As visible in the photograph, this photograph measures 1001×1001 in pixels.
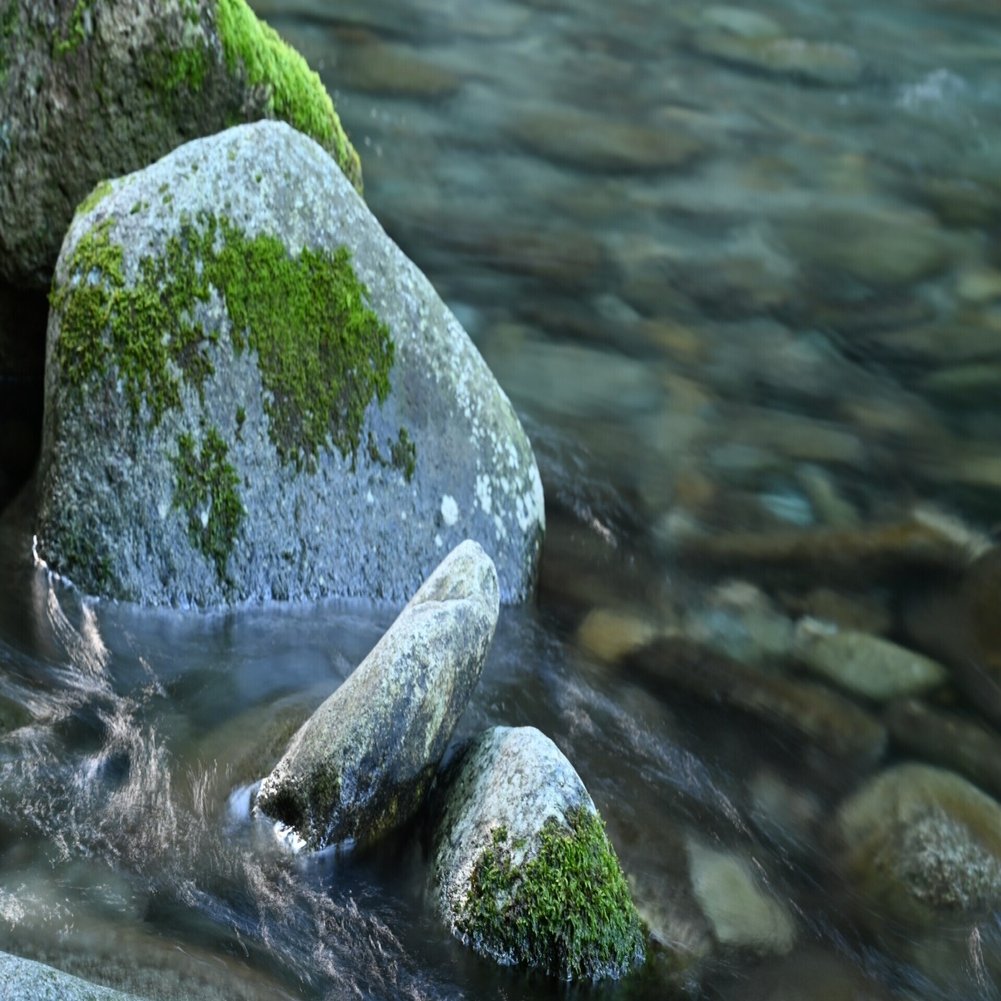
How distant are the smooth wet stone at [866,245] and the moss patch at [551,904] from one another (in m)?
5.86

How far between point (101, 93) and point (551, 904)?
349 cm

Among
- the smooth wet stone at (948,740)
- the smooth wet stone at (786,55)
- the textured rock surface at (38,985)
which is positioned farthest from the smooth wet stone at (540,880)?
the smooth wet stone at (786,55)

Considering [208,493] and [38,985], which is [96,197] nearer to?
[208,493]

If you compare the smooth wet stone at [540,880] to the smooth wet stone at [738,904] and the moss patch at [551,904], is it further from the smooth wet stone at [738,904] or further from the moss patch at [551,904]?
the smooth wet stone at [738,904]

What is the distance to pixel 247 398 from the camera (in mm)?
4559

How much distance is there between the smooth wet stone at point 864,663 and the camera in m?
4.95

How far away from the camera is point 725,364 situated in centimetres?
742

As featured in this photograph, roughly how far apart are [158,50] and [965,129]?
8247mm

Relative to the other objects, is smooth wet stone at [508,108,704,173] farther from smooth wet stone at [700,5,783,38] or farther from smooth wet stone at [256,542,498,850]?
smooth wet stone at [256,542,498,850]

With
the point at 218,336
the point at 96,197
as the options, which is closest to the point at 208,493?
the point at 218,336

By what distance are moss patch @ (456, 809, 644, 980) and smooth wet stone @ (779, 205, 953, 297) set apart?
5.86 m

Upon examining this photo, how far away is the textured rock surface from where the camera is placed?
241 cm

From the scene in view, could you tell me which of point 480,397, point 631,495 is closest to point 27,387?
point 480,397

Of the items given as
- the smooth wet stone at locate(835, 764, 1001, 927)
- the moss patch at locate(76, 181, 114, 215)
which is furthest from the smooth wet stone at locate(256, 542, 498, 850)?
the moss patch at locate(76, 181, 114, 215)
